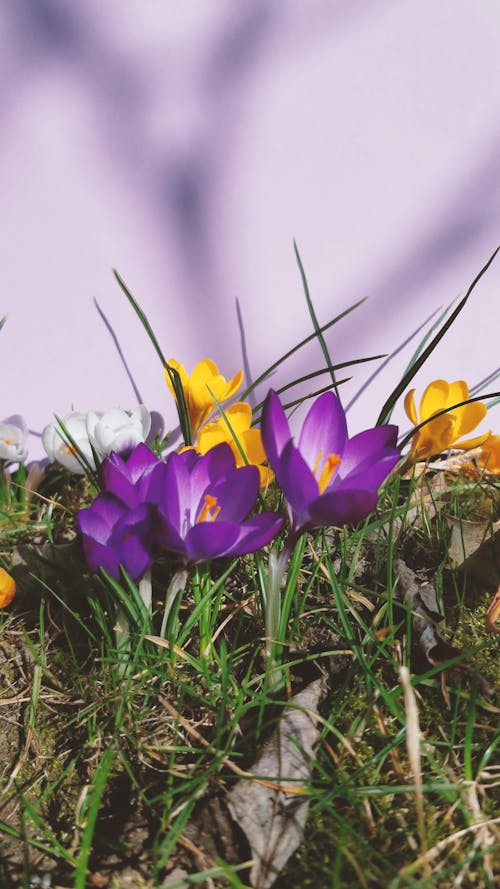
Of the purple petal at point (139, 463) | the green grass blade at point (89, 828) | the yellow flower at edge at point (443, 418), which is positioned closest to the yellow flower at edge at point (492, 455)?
the yellow flower at edge at point (443, 418)

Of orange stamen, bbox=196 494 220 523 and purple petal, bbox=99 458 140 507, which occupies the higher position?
purple petal, bbox=99 458 140 507

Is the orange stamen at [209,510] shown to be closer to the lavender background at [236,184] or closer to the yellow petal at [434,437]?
the yellow petal at [434,437]

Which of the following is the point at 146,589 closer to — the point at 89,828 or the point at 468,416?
the point at 89,828

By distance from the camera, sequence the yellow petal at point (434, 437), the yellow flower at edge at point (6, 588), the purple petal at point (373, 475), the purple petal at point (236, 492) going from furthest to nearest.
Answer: the yellow petal at point (434, 437) → the yellow flower at edge at point (6, 588) → the purple petal at point (236, 492) → the purple petal at point (373, 475)

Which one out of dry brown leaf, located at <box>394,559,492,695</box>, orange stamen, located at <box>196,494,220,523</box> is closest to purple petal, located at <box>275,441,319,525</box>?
orange stamen, located at <box>196,494,220,523</box>

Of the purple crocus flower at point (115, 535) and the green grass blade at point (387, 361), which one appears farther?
the green grass blade at point (387, 361)

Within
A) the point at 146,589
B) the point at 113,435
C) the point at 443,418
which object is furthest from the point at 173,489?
the point at 443,418

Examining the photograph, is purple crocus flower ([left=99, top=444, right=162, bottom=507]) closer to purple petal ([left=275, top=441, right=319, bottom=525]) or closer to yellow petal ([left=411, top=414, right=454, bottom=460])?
purple petal ([left=275, top=441, right=319, bottom=525])
